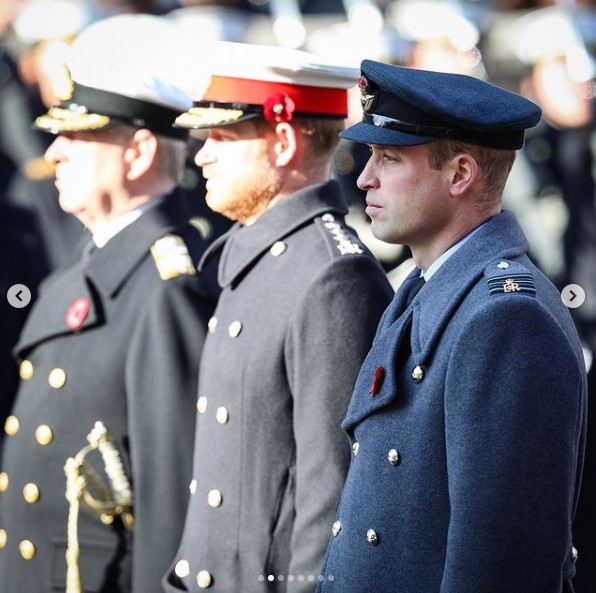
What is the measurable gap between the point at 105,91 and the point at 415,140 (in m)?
1.87

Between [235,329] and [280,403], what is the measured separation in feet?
0.89

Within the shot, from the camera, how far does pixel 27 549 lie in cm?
441

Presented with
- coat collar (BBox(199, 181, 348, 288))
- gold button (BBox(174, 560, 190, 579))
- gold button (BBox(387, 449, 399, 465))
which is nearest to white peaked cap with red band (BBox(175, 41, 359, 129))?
coat collar (BBox(199, 181, 348, 288))

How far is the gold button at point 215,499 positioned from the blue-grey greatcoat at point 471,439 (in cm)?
67

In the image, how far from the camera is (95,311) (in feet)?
14.7

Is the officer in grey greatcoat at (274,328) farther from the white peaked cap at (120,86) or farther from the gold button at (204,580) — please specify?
the white peaked cap at (120,86)

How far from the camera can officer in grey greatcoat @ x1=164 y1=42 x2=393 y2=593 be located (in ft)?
11.8

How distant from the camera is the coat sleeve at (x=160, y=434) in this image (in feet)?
13.8

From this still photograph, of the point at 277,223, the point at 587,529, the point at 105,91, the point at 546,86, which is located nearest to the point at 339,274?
the point at 277,223

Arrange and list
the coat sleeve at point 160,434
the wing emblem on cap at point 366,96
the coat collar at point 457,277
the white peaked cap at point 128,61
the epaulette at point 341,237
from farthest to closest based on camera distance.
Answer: the white peaked cap at point 128,61 < the coat sleeve at point 160,434 < the epaulette at point 341,237 < the wing emblem on cap at point 366,96 < the coat collar at point 457,277

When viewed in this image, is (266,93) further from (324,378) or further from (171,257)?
(324,378)

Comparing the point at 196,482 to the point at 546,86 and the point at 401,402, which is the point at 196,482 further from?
the point at 546,86

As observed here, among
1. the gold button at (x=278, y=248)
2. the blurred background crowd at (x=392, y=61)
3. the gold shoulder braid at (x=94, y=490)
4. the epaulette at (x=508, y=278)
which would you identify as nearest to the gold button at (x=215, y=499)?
the gold shoulder braid at (x=94, y=490)

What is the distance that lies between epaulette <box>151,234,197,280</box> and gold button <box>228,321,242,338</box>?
1.79ft
